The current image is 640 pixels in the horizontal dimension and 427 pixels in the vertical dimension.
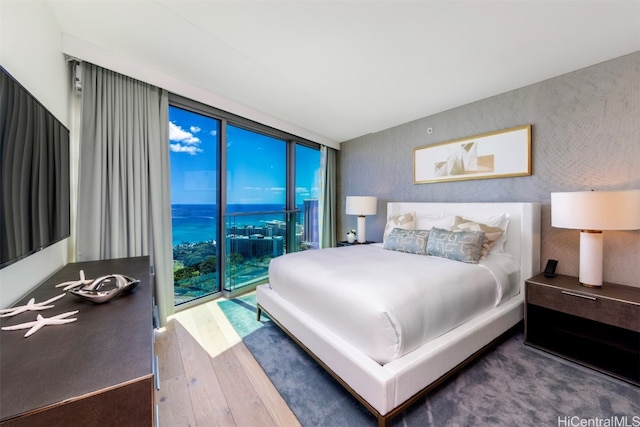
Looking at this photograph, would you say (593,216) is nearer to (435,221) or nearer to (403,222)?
(435,221)

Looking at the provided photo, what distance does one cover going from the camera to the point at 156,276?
2369 mm

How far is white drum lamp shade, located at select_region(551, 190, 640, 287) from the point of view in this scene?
174 centimetres

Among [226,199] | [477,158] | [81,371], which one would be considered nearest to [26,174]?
[81,371]

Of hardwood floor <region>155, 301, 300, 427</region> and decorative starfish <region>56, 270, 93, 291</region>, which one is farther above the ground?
decorative starfish <region>56, 270, 93, 291</region>

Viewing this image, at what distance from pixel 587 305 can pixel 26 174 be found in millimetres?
3453

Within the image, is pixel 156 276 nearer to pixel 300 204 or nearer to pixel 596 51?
pixel 300 204

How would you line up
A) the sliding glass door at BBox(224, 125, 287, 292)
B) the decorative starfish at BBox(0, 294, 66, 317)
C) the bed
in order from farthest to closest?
the sliding glass door at BBox(224, 125, 287, 292) → the bed → the decorative starfish at BBox(0, 294, 66, 317)

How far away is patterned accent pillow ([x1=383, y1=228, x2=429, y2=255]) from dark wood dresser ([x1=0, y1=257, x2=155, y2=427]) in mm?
2371

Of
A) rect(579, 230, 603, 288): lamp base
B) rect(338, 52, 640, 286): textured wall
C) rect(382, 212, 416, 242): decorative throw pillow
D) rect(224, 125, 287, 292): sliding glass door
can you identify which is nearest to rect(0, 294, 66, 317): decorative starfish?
rect(224, 125, 287, 292): sliding glass door

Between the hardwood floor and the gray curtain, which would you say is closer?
the hardwood floor

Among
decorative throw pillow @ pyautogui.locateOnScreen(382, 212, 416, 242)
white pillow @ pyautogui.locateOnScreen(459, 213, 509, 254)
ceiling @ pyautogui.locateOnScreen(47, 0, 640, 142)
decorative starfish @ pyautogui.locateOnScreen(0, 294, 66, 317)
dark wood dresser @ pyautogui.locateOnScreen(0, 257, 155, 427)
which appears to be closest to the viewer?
dark wood dresser @ pyautogui.locateOnScreen(0, 257, 155, 427)

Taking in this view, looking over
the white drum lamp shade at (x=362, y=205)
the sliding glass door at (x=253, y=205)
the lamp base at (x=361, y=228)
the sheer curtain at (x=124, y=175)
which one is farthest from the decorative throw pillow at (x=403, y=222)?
the sheer curtain at (x=124, y=175)

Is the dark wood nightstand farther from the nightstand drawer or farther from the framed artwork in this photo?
the framed artwork

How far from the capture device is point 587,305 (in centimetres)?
179
